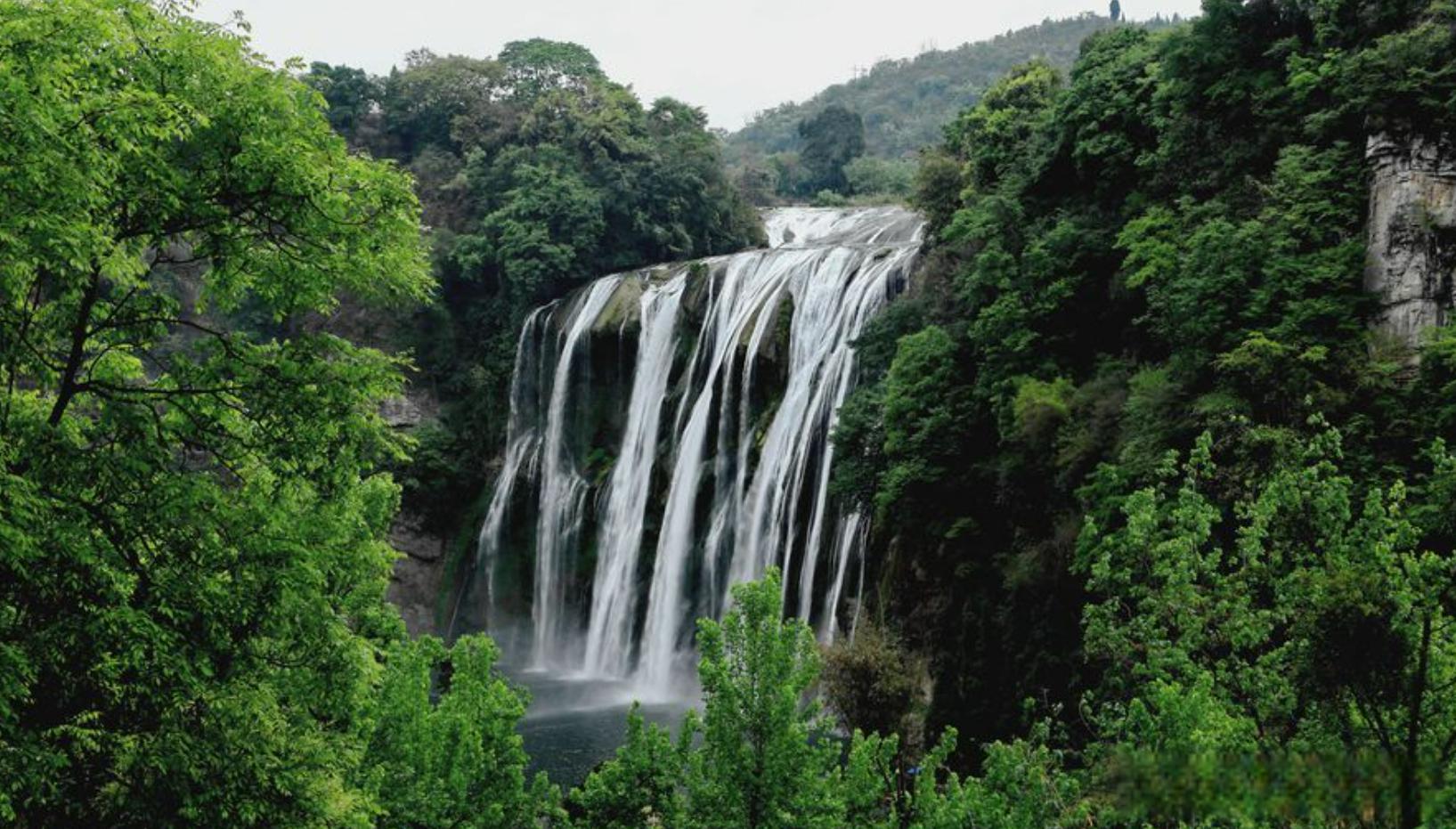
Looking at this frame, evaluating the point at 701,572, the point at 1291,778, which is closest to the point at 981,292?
the point at 701,572

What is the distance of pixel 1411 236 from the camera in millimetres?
14031

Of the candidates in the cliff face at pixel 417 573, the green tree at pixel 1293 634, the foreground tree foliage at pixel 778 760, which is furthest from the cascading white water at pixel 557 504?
the green tree at pixel 1293 634

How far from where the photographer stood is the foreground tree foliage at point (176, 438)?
286 inches

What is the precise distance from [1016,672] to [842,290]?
512 inches

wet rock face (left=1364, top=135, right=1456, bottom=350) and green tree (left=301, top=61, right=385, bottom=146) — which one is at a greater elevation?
green tree (left=301, top=61, right=385, bottom=146)

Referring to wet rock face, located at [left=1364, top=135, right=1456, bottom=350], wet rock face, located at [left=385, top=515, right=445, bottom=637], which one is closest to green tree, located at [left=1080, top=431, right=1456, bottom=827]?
wet rock face, located at [left=1364, top=135, right=1456, bottom=350]

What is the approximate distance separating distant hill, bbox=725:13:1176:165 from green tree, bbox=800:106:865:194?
818 inches

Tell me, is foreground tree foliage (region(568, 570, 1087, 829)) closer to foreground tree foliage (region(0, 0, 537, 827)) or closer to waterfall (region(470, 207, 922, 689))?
foreground tree foliage (region(0, 0, 537, 827))

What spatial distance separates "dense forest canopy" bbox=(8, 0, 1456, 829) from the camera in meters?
7.51

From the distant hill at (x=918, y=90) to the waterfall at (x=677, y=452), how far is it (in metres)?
55.6

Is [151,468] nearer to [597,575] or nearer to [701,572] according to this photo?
[701,572]

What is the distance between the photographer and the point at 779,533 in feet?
83.1

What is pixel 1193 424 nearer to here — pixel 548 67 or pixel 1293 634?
pixel 1293 634

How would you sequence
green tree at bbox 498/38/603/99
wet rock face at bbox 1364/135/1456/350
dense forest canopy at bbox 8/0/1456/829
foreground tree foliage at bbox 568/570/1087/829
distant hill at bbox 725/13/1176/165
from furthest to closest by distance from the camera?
distant hill at bbox 725/13/1176/165, green tree at bbox 498/38/603/99, wet rock face at bbox 1364/135/1456/350, foreground tree foliage at bbox 568/570/1087/829, dense forest canopy at bbox 8/0/1456/829
